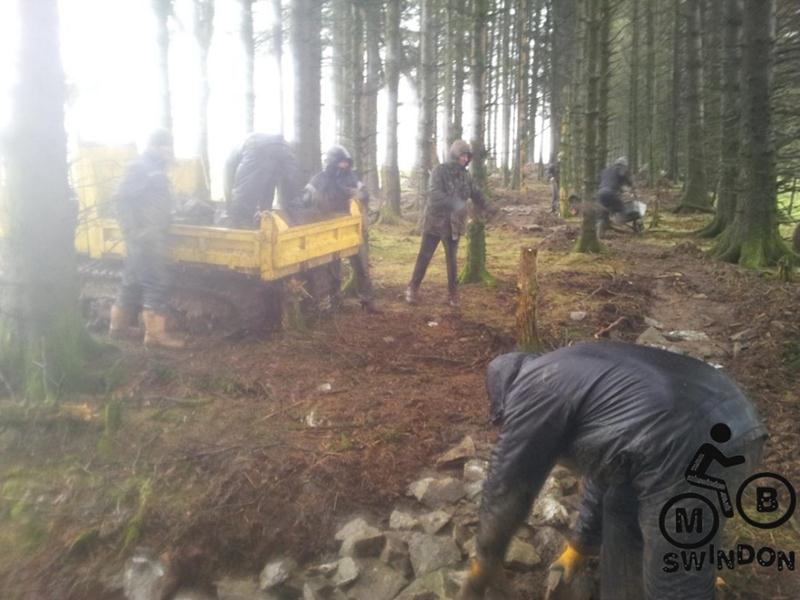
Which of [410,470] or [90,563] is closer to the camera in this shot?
[90,563]

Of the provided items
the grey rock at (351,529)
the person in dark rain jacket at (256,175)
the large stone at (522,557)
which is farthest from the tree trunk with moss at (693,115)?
the grey rock at (351,529)

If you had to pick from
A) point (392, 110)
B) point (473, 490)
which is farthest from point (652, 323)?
point (392, 110)

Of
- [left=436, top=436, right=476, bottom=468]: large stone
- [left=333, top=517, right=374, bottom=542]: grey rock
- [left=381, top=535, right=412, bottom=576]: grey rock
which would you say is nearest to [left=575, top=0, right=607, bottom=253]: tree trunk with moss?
[left=436, top=436, right=476, bottom=468]: large stone

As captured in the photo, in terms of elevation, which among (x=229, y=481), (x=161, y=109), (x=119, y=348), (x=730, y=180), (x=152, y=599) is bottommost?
(x=152, y=599)

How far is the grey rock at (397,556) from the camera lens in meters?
3.71

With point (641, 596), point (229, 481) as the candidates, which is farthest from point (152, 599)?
point (641, 596)

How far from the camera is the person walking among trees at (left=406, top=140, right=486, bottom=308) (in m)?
8.65

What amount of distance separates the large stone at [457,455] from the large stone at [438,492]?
0.93ft

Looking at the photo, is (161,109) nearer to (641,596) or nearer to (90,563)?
(90,563)

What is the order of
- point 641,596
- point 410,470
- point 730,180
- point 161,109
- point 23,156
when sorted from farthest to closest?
point 161,109
point 730,180
point 23,156
point 410,470
point 641,596

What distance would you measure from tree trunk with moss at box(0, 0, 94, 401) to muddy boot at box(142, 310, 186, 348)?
4.41 ft

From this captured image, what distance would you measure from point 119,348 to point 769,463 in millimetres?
5430

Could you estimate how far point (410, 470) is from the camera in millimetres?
4590

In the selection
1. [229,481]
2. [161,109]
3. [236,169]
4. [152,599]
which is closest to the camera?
[152,599]
